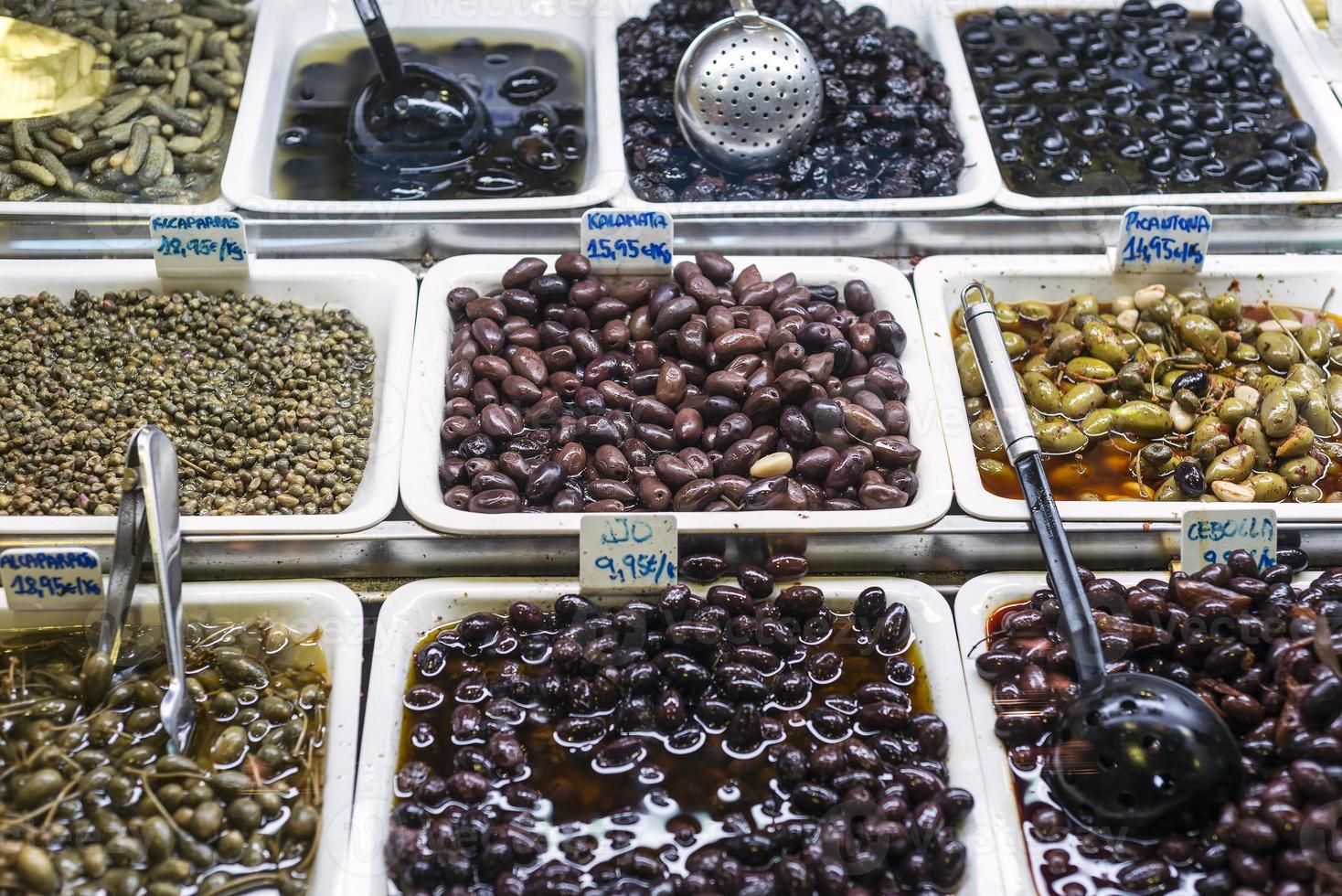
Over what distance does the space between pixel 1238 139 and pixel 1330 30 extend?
576mm

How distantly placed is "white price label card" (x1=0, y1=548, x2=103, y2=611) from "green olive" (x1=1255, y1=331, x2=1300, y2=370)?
78.4 inches

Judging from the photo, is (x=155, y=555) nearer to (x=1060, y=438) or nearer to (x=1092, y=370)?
(x=1060, y=438)

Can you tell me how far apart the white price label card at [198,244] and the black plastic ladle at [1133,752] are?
157 cm

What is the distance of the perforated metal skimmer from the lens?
8.01 ft

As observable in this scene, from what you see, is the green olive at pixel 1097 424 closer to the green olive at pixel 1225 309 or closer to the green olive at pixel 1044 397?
the green olive at pixel 1044 397

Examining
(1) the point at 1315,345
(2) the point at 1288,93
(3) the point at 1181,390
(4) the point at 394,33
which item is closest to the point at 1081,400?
(3) the point at 1181,390

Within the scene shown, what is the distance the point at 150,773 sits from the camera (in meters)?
1.47

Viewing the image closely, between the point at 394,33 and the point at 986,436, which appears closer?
the point at 986,436

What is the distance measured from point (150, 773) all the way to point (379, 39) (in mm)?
1609

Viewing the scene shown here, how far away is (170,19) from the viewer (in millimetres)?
2686

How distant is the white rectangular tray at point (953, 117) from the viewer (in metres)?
2.35

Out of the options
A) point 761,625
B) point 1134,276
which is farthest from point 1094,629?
point 1134,276

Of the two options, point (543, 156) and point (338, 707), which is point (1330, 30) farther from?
point (338, 707)

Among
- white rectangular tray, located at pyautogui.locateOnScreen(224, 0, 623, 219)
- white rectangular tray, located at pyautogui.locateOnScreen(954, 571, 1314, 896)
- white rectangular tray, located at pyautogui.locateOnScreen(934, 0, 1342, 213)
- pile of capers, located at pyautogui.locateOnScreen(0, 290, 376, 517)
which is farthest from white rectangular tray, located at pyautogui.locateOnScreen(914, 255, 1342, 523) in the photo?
pile of capers, located at pyautogui.locateOnScreen(0, 290, 376, 517)
